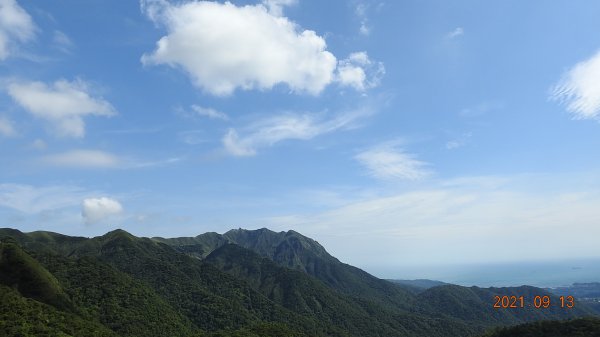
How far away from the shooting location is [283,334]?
6959 inches

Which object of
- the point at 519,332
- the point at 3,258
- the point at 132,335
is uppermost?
the point at 3,258

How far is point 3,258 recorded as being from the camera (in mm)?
185625

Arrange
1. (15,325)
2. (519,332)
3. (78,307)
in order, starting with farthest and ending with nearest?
1. (78,307)
2. (519,332)
3. (15,325)

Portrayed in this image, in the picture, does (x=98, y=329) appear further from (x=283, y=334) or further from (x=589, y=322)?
(x=589, y=322)

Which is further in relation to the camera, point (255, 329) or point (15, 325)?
point (255, 329)

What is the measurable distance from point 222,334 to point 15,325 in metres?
66.5

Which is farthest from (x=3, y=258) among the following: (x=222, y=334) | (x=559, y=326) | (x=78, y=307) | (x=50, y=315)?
(x=559, y=326)

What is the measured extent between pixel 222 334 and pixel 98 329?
145 feet

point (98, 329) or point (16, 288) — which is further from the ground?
point (16, 288)

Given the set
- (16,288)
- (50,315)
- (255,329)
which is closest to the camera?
(50,315)

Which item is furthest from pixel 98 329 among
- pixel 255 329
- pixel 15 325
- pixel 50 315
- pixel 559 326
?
pixel 559 326

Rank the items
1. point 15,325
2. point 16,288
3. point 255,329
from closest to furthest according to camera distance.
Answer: point 15,325 < point 16,288 < point 255,329

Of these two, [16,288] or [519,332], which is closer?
[519,332]

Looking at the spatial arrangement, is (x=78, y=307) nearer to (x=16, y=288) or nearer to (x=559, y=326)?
(x=16, y=288)
